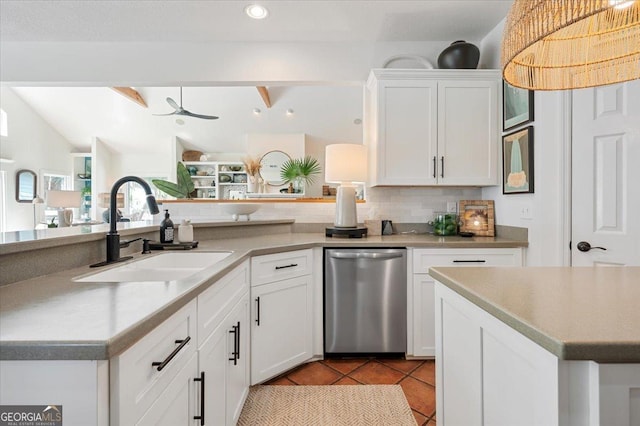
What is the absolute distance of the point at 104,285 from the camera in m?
1.02

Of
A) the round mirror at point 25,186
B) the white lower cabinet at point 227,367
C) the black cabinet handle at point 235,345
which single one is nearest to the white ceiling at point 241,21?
the white lower cabinet at point 227,367

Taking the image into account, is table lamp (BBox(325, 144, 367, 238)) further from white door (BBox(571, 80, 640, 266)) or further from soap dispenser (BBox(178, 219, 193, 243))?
white door (BBox(571, 80, 640, 266))

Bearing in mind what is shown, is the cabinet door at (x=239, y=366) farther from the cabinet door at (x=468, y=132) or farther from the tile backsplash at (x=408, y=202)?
the cabinet door at (x=468, y=132)

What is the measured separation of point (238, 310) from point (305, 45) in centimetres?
229

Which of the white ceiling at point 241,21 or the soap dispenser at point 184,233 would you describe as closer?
the soap dispenser at point 184,233

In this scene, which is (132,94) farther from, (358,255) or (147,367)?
(147,367)

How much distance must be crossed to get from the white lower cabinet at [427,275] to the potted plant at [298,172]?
5137 millimetres

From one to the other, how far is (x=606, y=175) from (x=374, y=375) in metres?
1.80

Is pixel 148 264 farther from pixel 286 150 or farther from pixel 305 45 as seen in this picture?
pixel 286 150

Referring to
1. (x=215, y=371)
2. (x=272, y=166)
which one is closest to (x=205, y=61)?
(x=215, y=371)

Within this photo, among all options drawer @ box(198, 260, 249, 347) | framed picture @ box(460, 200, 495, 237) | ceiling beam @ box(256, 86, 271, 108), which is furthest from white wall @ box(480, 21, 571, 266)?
ceiling beam @ box(256, 86, 271, 108)

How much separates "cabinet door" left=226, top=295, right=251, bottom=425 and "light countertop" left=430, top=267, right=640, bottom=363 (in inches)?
37.7

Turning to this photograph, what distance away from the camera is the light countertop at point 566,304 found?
0.59m

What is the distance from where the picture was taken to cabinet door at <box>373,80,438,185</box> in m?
2.64
